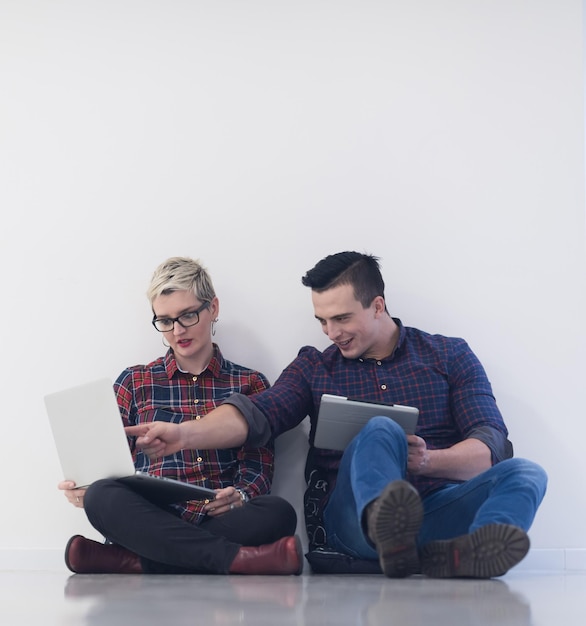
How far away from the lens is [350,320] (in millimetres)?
2906

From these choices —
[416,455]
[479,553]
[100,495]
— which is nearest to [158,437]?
[100,495]

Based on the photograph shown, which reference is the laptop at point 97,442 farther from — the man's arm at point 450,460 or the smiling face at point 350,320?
the smiling face at point 350,320

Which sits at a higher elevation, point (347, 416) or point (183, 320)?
point (183, 320)

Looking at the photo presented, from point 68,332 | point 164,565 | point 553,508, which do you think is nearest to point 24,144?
point 68,332

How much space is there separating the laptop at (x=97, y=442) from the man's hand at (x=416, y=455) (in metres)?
0.56

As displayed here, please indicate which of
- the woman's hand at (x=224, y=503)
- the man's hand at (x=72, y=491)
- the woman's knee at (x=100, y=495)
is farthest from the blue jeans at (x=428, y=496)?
the man's hand at (x=72, y=491)

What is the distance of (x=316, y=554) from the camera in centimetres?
277

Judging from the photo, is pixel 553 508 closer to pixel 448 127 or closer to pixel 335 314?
pixel 335 314

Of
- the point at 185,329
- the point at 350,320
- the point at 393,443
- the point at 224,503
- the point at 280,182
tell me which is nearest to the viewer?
the point at 393,443

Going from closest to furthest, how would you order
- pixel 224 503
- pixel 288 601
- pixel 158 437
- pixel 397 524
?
1. pixel 288 601
2. pixel 397 524
3. pixel 158 437
4. pixel 224 503

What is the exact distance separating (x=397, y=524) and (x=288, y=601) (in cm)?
32

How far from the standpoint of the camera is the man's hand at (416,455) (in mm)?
2475

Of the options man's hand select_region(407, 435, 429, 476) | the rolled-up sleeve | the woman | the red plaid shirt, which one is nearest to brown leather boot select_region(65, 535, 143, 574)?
the woman

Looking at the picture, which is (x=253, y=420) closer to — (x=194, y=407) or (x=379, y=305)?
(x=194, y=407)
